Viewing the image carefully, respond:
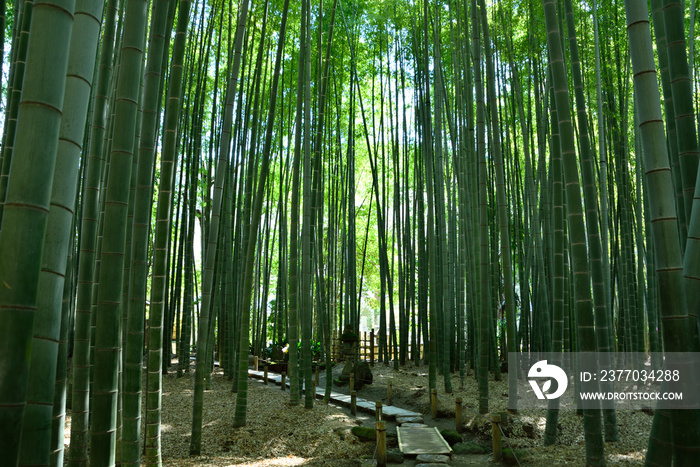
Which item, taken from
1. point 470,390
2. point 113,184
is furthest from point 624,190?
point 113,184

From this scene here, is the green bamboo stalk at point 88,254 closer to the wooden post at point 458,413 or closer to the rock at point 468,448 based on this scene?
the rock at point 468,448

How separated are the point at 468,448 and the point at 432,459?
1.42ft

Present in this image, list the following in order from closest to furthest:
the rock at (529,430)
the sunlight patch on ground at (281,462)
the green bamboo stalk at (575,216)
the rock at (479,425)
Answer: the green bamboo stalk at (575,216)
the sunlight patch on ground at (281,462)
the rock at (529,430)
the rock at (479,425)

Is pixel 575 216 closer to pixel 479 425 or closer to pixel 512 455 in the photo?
pixel 512 455

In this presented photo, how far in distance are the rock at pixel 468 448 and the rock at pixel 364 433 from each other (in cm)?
60

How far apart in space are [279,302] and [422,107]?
4.03 m

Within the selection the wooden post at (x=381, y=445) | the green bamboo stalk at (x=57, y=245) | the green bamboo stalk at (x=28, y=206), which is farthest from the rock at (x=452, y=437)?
the green bamboo stalk at (x=28, y=206)

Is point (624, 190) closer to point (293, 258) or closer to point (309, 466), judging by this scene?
point (293, 258)

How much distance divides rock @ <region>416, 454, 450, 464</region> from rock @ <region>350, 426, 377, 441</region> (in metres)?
0.48

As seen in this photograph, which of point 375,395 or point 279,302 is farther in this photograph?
point 279,302

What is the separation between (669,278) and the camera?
1.38 meters

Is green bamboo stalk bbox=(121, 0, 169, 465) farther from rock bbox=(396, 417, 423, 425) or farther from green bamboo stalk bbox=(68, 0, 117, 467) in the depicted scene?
rock bbox=(396, 417, 423, 425)

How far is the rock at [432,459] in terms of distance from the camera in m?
3.20

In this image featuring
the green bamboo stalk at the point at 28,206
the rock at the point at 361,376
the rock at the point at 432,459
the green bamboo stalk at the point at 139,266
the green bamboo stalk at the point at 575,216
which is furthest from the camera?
the rock at the point at 361,376
